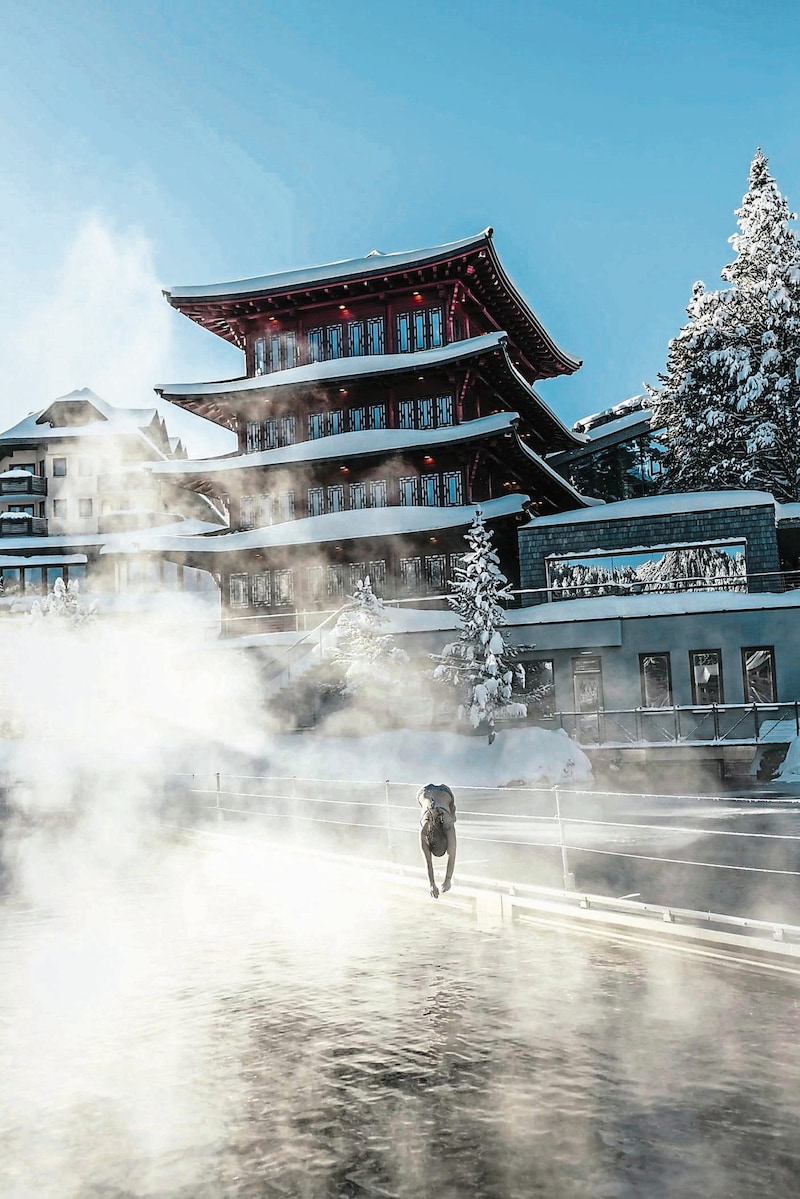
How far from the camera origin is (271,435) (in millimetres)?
41062

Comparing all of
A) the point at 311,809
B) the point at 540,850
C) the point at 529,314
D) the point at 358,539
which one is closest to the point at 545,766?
the point at 311,809

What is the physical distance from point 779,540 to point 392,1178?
35.9 metres

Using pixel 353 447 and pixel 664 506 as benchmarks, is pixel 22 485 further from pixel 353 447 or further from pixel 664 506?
pixel 664 506

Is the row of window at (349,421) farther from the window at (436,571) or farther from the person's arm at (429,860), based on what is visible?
the person's arm at (429,860)

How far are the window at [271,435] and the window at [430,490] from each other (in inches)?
252

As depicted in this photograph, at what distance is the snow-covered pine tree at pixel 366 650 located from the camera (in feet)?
98.9

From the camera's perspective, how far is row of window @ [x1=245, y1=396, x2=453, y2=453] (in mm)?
38469

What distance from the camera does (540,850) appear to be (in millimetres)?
15578

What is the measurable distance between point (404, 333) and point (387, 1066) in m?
34.8

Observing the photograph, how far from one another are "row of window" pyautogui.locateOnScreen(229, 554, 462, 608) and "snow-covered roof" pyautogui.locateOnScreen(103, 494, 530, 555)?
4.89 ft

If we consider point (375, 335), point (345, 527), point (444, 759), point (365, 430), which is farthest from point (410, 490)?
point (444, 759)

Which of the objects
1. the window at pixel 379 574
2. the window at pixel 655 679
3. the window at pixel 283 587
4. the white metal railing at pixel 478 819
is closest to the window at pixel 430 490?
the window at pixel 379 574

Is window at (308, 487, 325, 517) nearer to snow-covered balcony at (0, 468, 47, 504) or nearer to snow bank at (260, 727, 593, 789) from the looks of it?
snow bank at (260, 727, 593, 789)

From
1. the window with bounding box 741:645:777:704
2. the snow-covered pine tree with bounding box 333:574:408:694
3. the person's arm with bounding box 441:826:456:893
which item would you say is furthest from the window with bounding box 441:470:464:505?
the person's arm with bounding box 441:826:456:893
